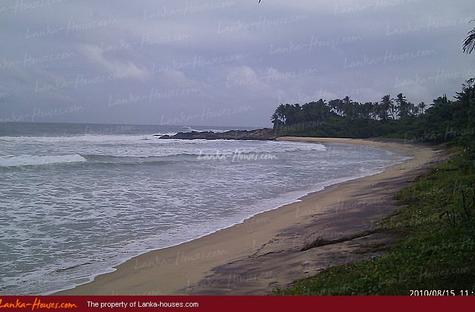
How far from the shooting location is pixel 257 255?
A: 8.41 metres

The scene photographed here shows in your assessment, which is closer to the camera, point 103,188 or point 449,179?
point 449,179

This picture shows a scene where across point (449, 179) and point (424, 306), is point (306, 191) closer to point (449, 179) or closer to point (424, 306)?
point (449, 179)

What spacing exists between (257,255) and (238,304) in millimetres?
3734

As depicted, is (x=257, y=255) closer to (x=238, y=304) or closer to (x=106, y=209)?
(x=238, y=304)

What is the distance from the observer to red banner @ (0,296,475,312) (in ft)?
14.6

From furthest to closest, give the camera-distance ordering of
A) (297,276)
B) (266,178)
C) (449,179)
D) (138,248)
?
(266,178) → (449,179) → (138,248) → (297,276)

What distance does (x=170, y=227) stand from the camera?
11180 mm

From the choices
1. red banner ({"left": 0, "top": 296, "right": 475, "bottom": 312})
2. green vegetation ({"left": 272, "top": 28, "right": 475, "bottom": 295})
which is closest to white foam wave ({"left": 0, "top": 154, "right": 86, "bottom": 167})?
green vegetation ({"left": 272, "top": 28, "right": 475, "bottom": 295})

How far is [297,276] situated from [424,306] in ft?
7.86

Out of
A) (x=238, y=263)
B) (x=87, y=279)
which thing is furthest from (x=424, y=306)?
(x=87, y=279)

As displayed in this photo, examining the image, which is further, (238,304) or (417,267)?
(417,267)

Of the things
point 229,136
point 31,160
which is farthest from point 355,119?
point 31,160

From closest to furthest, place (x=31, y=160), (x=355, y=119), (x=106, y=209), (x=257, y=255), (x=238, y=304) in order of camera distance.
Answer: (x=238, y=304) < (x=257, y=255) < (x=106, y=209) < (x=31, y=160) < (x=355, y=119)

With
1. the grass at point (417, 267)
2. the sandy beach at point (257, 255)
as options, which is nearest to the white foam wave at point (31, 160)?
the sandy beach at point (257, 255)
